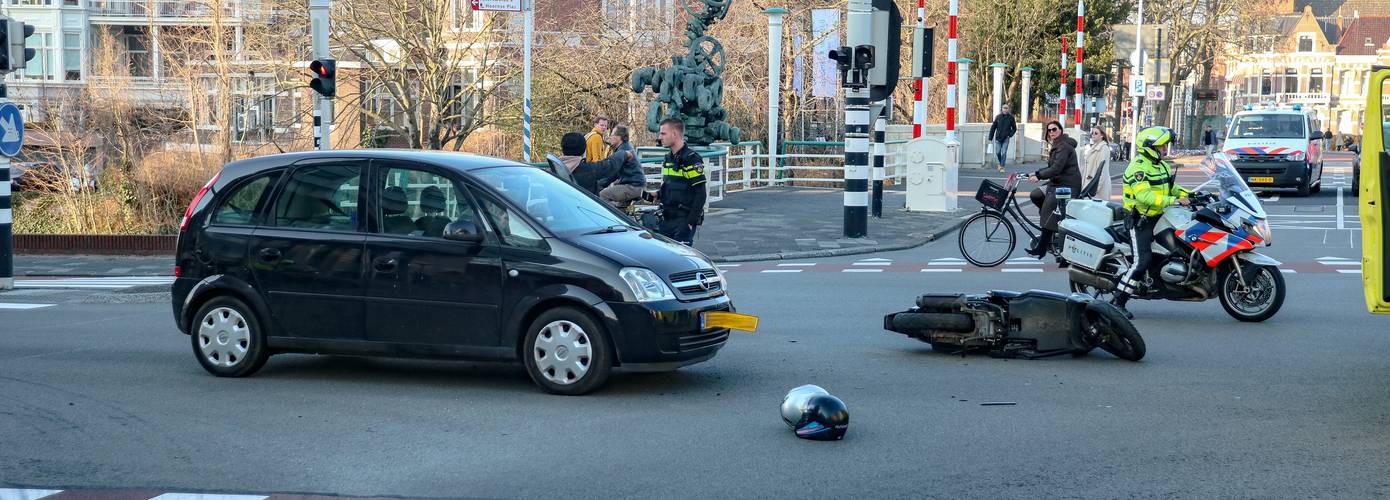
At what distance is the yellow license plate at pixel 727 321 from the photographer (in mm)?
8094

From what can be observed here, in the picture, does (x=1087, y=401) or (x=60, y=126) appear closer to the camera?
(x=1087, y=401)

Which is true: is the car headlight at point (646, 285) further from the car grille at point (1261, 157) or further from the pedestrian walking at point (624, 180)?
the car grille at point (1261, 157)

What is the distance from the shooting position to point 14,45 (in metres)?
15.3

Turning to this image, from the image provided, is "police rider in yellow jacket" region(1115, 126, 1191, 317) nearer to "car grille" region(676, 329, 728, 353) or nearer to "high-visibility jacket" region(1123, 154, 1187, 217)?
"high-visibility jacket" region(1123, 154, 1187, 217)

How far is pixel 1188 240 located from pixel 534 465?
666cm

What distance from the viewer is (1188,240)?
434 inches

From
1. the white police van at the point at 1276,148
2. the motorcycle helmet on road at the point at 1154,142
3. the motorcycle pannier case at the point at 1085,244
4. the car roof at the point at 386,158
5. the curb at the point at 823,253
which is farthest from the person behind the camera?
the white police van at the point at 1276,148

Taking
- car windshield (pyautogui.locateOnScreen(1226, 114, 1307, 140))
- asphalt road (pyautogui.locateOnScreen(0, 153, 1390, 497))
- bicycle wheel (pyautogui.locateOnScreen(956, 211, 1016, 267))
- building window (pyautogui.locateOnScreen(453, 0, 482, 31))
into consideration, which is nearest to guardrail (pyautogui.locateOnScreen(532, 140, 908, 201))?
building window (pyautogui.locateOnScreen(453, 0, 482, 31))

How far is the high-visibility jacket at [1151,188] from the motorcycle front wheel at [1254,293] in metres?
0.74

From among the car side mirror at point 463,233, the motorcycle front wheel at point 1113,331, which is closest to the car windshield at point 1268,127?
the motorcycle front wheel at point 1113,331

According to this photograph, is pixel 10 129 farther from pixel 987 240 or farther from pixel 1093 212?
pixel 1093 212

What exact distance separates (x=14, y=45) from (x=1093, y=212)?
11.6m

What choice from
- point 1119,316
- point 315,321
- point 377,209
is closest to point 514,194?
point 377,209

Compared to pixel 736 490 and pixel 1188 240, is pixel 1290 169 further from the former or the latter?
pixel 736 490
